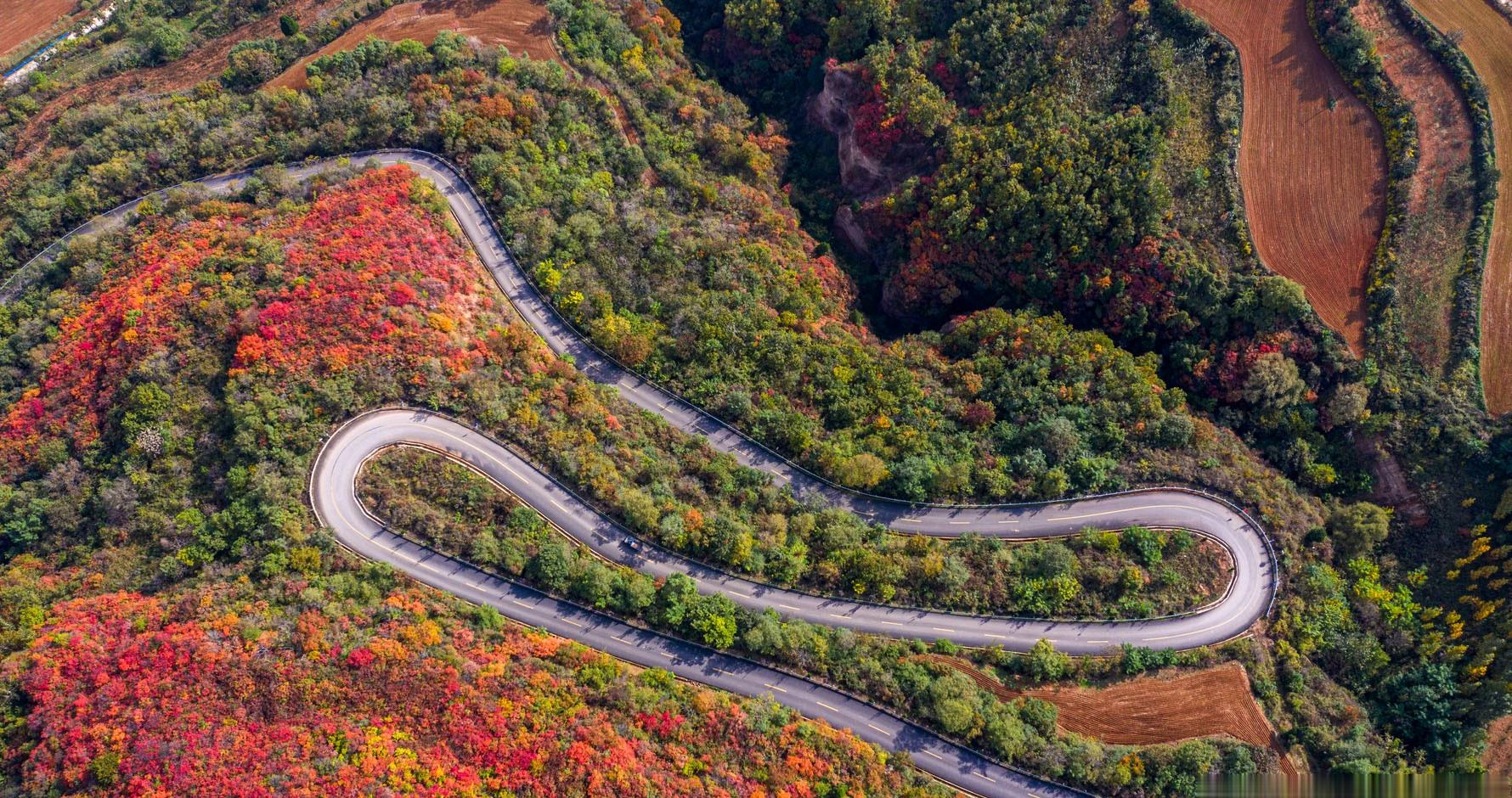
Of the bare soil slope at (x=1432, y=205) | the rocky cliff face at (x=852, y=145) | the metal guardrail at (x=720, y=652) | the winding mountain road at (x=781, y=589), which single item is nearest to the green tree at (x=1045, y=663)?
the winding mountain road at (x=781, y=589)

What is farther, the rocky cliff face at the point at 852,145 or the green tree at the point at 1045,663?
the rocky cliff face at the point at 852,145

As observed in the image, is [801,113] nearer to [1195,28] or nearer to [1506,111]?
[1195,28]

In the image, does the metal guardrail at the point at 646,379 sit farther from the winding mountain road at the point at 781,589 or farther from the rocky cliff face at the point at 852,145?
the rocky cliff face at the point at 852,145

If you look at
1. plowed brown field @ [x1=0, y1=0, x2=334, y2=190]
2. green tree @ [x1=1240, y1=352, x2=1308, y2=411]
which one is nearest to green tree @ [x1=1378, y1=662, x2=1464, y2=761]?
green tree @ [x1=1240, y1=352, x2=1308, y2=411]

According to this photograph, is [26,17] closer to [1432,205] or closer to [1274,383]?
[1274,383]

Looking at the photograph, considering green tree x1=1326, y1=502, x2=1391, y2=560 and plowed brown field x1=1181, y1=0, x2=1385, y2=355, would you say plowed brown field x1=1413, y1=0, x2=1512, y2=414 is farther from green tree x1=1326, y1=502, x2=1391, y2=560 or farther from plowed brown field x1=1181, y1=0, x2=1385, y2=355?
green tree x1=1326, y1=502, x2=1391, y2=560
